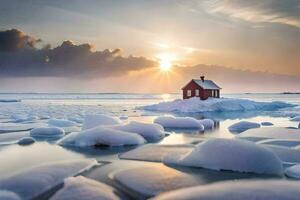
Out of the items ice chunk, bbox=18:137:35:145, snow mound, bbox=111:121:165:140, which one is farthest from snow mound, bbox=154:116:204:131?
ice chunk, bbox=18:137:35:145

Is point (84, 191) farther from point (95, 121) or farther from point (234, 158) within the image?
point (95, 121)

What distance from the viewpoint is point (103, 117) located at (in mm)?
14422

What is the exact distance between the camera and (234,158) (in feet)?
23.2

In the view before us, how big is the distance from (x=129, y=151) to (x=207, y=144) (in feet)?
8.75

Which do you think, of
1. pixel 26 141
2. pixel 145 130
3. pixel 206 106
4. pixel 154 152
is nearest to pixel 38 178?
pixel 154 152

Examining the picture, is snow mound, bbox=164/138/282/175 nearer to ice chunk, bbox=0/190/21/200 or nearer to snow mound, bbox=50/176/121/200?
snow mound, bbox=50/176/121/200

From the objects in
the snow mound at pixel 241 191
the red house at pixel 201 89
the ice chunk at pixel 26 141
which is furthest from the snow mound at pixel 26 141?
the red house at pixel 201 89

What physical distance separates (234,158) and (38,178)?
391 cm

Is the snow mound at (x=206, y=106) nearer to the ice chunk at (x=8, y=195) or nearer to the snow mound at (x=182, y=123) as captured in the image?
the snow mound at (x=182, y=123)

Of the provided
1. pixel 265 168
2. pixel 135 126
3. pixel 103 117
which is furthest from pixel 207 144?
pixel 103 117

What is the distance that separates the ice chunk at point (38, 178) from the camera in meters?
5.24

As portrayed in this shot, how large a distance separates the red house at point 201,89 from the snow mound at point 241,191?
3412 cm

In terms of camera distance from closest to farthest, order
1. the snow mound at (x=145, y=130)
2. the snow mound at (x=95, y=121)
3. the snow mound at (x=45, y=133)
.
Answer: the snow mound at (x=145, y=130)
the snow mound at (x=45, y=133)
the snow mound at (x=95, y=121)

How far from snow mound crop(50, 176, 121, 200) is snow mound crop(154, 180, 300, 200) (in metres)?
0.77
